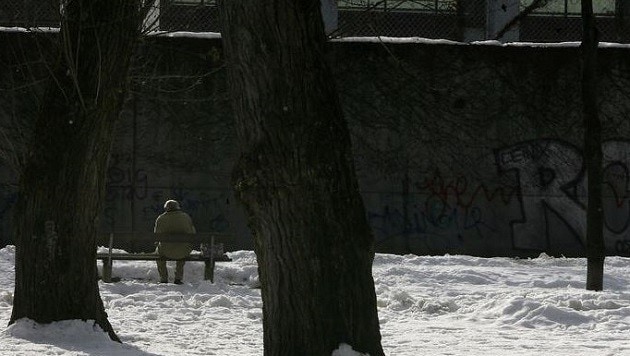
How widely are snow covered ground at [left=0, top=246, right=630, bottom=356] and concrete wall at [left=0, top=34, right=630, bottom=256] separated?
3139 mm

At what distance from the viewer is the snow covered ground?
871cm

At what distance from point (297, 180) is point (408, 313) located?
636 cm

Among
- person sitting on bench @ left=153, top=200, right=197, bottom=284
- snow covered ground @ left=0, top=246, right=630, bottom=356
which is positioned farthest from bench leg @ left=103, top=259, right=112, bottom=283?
person sitting on bench @ left=153, top=200, right=197, bottom=284

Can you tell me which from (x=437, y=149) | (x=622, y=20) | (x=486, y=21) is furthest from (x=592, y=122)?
(x=622, y=20)

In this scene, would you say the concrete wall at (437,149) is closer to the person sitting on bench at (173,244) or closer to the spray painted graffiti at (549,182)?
the spray painted graffiti at (549,182)

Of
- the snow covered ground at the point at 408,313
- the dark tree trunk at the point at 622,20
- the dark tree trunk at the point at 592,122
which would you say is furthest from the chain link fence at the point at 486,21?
the dark tree trunk at the point at 592,122

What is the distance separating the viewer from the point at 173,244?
549 inches

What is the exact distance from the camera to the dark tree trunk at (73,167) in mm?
8383

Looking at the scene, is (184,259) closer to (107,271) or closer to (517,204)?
(107,271)

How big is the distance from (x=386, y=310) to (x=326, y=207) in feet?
20.9

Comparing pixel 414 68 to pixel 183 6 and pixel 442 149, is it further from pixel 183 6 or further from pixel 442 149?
pixel 183 6

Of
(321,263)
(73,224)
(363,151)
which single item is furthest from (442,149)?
(321,263)

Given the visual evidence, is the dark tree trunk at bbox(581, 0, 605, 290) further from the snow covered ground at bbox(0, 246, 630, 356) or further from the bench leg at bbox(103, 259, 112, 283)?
the bench leg at bbox(103, 259, 112, 283)

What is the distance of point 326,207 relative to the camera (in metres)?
5.92
